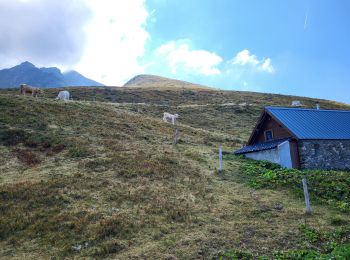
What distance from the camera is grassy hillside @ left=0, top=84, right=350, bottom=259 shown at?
12367 millimetres

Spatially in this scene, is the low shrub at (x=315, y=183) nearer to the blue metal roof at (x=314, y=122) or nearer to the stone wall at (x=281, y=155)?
the stone wall at (x=281, y=155)

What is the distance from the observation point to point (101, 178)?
20.9 m

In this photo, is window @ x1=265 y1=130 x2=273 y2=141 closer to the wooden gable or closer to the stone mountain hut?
the stone mountain hut

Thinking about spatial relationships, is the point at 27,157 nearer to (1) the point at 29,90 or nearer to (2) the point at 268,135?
(2) the point at 268,135

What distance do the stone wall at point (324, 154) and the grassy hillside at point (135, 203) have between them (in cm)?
665

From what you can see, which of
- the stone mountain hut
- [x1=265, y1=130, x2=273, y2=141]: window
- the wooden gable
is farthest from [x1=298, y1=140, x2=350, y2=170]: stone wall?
[x1=265, y1=130, x2=273, y2=141]: window

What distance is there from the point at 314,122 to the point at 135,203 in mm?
25009

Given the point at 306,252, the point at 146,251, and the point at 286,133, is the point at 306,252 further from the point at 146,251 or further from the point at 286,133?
the point at 286,133

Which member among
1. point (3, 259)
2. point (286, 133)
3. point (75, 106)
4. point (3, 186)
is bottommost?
point (3, 259)

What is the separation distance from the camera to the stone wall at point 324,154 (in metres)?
31.5

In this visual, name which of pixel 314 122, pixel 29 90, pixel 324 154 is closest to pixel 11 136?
pixel 29 90

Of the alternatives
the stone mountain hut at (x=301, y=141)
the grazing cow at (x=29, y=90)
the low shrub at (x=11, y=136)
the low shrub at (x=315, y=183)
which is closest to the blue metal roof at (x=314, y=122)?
the stone mountain hut at (x=301, y=141)

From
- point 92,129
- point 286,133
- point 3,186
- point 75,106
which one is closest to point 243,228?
point 3,186

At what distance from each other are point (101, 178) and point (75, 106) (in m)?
26.0
